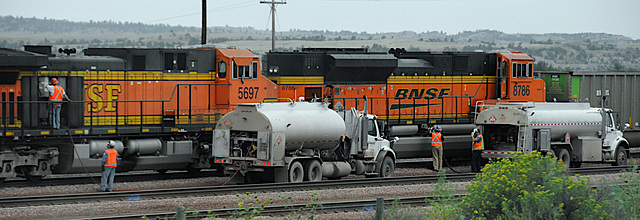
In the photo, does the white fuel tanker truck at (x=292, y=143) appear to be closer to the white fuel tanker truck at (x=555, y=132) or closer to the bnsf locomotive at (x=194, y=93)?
the bnsf locomotive at (x=194, y=93)

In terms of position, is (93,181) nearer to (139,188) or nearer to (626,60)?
(139,188)

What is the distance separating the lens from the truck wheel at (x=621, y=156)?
2545cm

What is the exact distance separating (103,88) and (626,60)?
119 meters

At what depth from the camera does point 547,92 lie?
1289 inches

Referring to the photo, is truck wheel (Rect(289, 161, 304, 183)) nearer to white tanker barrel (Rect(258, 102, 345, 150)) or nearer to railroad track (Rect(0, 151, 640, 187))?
→ white tanker barrel (Rect(258, 102, 345, 150))

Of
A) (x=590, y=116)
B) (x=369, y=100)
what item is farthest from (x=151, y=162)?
(x=590, y=116)

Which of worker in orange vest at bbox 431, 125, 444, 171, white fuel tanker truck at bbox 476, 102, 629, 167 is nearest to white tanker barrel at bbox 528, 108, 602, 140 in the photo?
white fuel tanker truck at bbox 476, 102, 629, 167

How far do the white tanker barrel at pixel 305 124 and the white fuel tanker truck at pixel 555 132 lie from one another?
5.42 metres

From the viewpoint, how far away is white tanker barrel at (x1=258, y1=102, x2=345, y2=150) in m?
19.5

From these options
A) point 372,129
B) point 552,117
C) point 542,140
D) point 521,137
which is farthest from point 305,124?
point 552,117

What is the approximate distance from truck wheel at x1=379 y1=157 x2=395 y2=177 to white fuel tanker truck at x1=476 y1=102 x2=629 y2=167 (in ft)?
10.1

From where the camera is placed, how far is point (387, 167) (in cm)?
2247

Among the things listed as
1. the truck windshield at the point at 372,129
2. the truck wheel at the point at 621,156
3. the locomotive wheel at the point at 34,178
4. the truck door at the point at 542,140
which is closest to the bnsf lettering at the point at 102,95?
the locomotive wheel at the point at 34,178

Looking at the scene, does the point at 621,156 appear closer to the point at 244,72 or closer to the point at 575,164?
the point at 575,164
